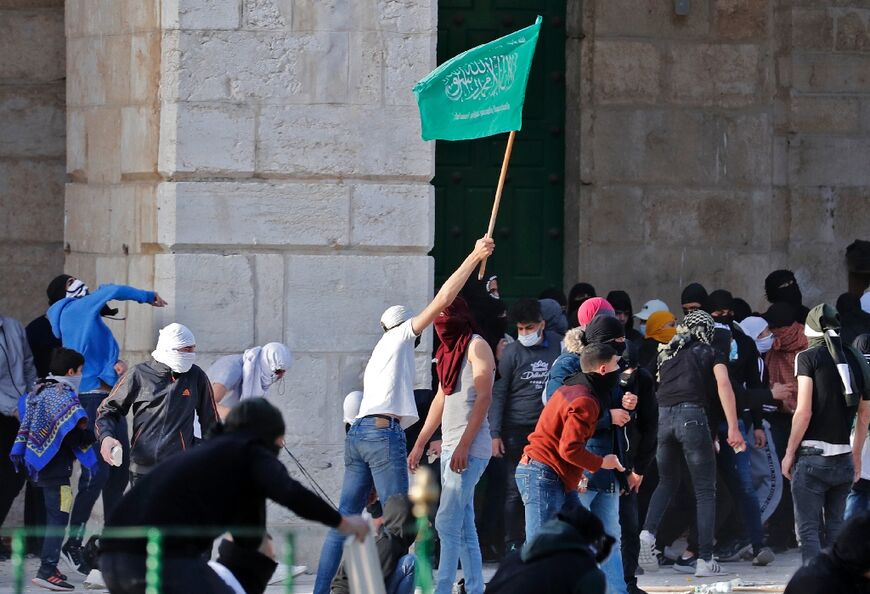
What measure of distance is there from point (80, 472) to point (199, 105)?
2.24m

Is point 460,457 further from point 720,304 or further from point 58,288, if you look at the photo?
point 58,288

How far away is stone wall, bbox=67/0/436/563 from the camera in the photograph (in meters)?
10.9

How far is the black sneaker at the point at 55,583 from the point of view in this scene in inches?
416

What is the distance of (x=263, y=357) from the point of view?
10602 mm

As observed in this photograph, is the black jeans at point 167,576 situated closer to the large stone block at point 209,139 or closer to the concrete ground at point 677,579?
the concrete ground at point 677,579

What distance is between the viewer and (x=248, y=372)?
10570mm

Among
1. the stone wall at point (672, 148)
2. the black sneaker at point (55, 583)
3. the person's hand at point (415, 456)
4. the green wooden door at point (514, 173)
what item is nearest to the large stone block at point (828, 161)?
the stone wall at point (672, 148)

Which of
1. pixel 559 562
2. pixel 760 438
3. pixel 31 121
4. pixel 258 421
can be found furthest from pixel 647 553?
pixel 31 121

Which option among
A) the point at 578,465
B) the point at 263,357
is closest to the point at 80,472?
the point at 263,357

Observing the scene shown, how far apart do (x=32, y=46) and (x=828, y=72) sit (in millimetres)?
6111

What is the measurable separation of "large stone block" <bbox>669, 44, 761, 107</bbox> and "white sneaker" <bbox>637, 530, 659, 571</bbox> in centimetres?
396

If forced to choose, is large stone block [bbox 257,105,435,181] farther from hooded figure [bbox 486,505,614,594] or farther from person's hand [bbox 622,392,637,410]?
hooded figure [bbox 486,505,614,594]

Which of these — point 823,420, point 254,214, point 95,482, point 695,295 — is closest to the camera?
point 823,420

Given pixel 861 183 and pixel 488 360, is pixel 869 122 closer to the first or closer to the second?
pixel 861 183
